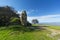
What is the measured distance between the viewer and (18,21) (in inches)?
1785

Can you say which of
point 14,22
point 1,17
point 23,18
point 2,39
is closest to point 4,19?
point 1,17

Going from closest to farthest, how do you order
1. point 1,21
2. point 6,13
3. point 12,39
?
point 12,39
point 1,21
point 6,13

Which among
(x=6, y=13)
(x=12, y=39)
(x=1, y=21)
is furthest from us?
(x=6, y=13)

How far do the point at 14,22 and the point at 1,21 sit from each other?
4905 mm

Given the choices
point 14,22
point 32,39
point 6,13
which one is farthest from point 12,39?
point 6,13

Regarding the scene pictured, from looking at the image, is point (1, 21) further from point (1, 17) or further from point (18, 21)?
point (18, 21)

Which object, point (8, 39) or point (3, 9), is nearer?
point (8, 39)

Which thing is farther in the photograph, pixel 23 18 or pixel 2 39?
pixel 23 18

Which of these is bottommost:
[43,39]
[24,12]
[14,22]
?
[43,39]

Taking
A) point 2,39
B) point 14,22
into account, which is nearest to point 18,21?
point 14,22

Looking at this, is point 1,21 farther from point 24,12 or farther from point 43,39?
point 43,39

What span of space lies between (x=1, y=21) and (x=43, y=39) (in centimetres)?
2477

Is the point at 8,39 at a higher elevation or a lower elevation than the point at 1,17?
lower

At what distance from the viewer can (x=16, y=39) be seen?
21.4m
